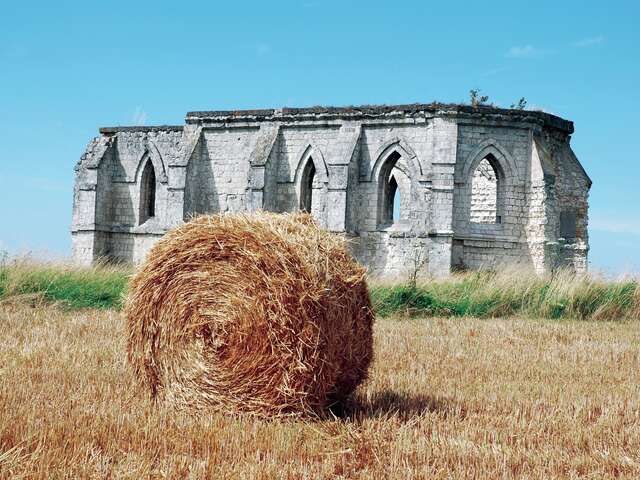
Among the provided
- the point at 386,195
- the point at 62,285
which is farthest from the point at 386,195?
the point at 62,285

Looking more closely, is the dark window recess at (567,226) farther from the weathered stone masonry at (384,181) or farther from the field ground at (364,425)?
the field ground at (364,425)

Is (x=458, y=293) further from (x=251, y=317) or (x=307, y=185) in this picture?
(x=307, y=185)

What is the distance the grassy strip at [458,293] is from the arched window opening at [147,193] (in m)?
12.2

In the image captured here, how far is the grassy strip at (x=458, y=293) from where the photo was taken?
14086mm

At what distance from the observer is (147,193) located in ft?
94.4

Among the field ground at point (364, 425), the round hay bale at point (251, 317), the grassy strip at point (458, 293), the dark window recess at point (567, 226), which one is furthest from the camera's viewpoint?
the dark window recess at point (567, 226)

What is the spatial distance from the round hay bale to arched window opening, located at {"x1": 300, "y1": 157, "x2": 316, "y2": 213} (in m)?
19.5

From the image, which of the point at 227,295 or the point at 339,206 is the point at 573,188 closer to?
the point at 339,206

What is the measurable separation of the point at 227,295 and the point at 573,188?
68.9 feet

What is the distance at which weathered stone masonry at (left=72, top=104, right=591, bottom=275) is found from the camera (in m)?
23.7

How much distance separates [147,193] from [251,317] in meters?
23.7

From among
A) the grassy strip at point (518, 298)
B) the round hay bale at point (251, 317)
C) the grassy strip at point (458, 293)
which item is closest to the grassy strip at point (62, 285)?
the grassy strip at point (458, 293)

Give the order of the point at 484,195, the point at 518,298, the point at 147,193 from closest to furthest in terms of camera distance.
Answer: the point at 518,298 → the point at 484,195 → the point at 147,193

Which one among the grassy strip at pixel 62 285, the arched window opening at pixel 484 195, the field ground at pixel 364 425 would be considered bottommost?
the field ground at pixel 364 425
